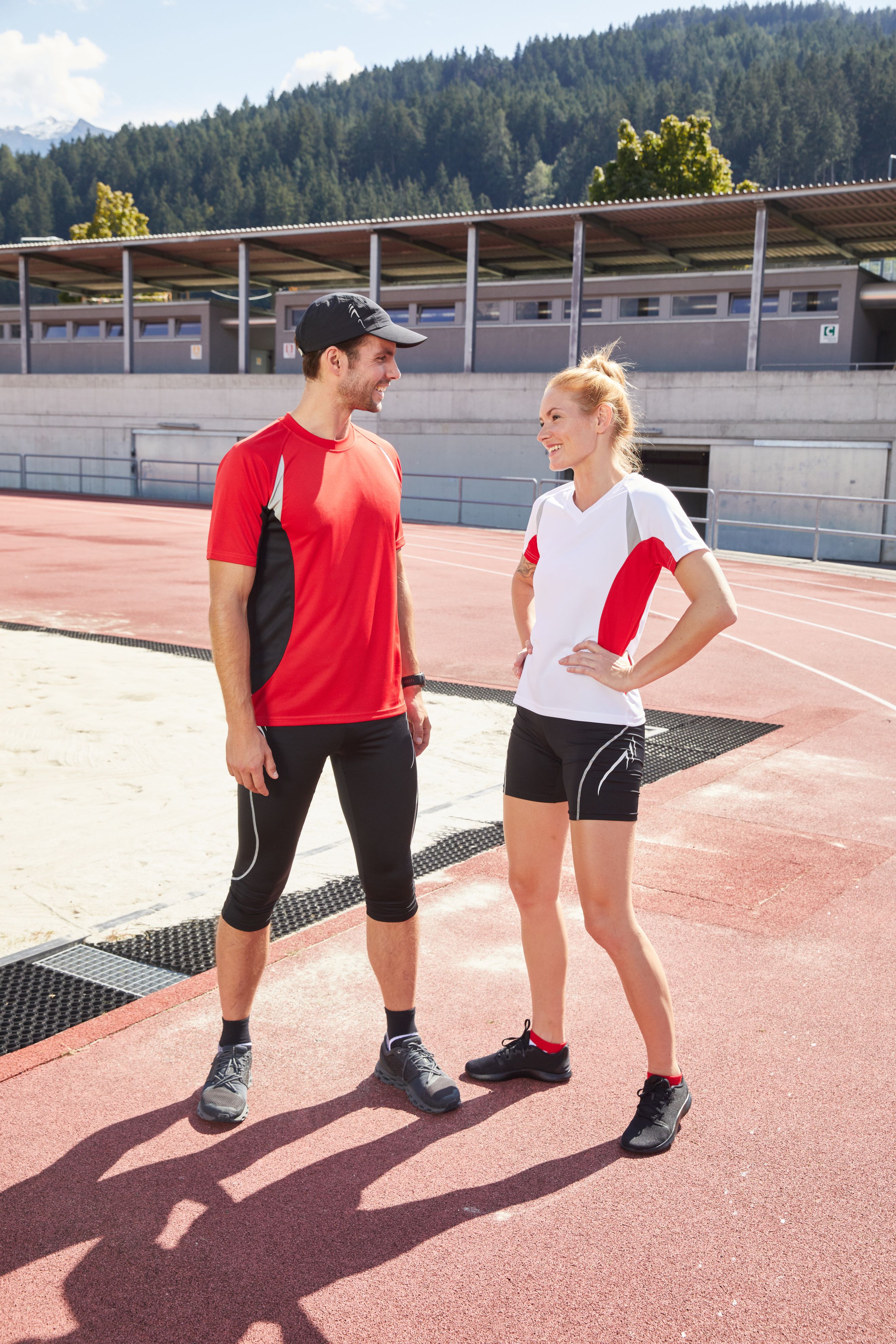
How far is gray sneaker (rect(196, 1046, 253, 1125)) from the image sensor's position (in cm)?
305

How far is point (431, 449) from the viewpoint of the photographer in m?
32.2

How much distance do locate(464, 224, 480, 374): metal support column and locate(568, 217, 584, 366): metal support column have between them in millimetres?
2616

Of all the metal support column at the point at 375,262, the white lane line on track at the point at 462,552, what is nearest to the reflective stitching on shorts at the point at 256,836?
the white lane line on track at the point at 462,552

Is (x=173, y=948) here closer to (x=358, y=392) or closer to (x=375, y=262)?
A: (x=358, y=392)

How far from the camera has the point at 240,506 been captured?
2.89 m

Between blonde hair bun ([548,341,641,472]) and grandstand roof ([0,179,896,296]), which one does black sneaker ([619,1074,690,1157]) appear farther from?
grandstand roof ([0,179,896,296])

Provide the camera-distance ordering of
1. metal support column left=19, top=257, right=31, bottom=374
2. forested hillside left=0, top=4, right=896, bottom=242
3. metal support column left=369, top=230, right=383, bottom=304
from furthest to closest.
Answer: forested hillside left=0, top=4, right=896, bottom=242 → metal support column left=19, top=257, right=31, bottom=374 → metal support column left=369, top=230, right=383, bottom=304

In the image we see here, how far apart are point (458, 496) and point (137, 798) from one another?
2583 centimetres

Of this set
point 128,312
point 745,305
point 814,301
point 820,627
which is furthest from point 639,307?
point 820,627

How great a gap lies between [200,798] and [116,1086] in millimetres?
2733

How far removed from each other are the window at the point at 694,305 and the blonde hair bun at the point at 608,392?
101 ft

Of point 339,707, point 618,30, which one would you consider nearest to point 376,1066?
point 339,707

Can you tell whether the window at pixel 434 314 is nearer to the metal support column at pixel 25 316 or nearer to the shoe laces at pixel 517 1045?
the metal support column at pixel 25 316

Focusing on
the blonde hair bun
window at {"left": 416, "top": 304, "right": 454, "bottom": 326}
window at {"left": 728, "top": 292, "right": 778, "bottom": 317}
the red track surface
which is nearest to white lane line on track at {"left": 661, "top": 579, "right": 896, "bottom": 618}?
the red track surface
